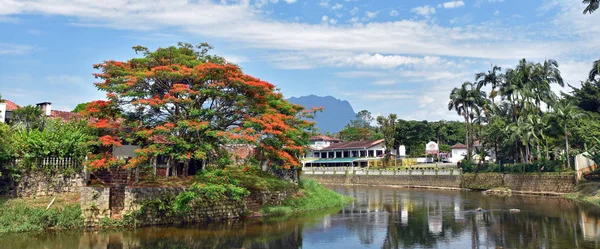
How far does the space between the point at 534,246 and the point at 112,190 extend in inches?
894

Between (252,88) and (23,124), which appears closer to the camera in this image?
(252,88)

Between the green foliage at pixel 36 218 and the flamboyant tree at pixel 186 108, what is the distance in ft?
13.9

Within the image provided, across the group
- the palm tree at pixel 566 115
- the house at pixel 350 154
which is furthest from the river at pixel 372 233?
the house at pixel 350 154

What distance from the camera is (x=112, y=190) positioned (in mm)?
24875

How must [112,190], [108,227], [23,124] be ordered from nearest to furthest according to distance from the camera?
[108,227] < [112,190] < [23,124]

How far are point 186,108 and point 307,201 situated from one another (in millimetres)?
13079

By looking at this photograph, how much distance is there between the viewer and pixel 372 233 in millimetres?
23219

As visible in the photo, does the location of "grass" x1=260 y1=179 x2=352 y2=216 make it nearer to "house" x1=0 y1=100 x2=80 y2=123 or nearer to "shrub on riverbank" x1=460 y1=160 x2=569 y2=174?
"house" x1=0 y1=100 x2=80 y2=123

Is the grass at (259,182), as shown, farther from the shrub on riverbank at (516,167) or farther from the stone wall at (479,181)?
the shrub on riverbank at (516,167)

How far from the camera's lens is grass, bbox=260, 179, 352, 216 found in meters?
29.6

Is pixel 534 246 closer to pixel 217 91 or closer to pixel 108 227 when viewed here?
pixel 217 91

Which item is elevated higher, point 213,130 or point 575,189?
point 213,130

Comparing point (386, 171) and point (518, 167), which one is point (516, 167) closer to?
point (518, 167)

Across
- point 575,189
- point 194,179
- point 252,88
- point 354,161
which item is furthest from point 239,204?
point 354,161
